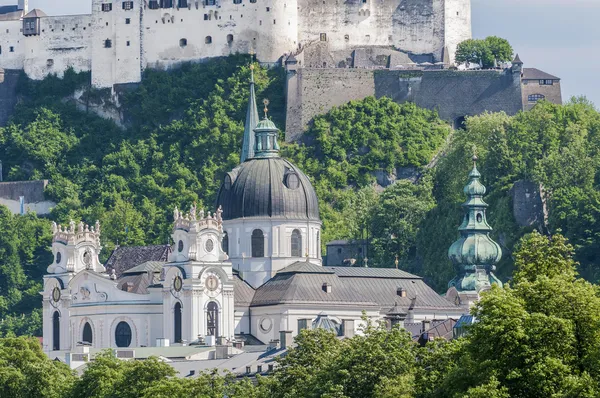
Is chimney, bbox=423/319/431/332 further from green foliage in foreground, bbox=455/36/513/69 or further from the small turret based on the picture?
green foliage in foreground, bbox=455/36/513/69

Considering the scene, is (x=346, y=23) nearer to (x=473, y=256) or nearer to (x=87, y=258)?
(x=87, y=258)

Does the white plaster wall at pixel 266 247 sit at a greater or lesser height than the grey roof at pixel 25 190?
lesser

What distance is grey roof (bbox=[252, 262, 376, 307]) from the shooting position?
313 feet

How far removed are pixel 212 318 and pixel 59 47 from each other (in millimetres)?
50734

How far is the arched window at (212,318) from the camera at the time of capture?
9538 cm

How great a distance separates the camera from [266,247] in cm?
9919

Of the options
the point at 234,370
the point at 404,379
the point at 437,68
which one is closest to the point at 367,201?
the point at 437,68

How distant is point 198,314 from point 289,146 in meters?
38.6

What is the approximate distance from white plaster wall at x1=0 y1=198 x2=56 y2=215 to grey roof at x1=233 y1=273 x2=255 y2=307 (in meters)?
38.9

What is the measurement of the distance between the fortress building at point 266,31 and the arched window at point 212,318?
44310 millimetres

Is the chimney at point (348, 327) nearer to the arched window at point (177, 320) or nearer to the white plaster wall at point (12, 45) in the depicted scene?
the arched window at point (177, 320)

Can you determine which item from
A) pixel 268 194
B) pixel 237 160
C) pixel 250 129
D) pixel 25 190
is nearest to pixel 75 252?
pixel 268 194

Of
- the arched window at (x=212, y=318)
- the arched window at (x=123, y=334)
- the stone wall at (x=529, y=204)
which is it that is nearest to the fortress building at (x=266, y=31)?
the stone wall at (x=529, y=204)

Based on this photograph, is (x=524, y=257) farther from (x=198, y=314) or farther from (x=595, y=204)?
(x=595, y=204)
